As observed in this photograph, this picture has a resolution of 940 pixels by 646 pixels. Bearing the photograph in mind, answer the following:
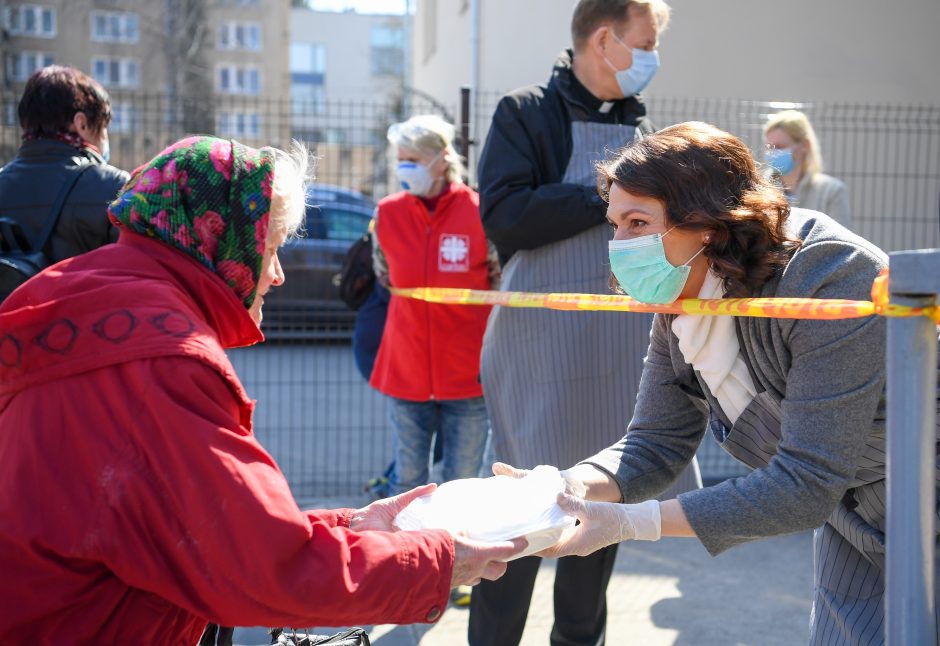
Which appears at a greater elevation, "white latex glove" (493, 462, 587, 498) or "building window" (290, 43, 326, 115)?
"building window" (290, 43, 326, 115)

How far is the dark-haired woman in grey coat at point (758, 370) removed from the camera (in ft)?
6.34

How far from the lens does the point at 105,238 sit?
11.5 feet

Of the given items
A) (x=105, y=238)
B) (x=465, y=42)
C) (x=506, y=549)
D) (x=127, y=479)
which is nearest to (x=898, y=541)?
(x=506, y=549)

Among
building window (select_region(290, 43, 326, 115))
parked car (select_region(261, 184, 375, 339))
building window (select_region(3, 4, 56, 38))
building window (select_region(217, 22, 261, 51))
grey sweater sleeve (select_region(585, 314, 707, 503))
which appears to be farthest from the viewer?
building window (select_region(290, 43, 326, 115))

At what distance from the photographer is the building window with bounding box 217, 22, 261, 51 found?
50.1 m

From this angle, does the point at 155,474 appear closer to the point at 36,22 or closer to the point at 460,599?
the point at 460,599

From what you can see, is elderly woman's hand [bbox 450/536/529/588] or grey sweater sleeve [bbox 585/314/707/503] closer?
elderly woman's hand [bbox 450/536/529/588]

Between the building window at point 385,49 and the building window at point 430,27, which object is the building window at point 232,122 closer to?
the building window at point 430,27

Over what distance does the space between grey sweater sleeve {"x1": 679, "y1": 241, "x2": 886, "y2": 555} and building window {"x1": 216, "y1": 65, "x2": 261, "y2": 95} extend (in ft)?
166

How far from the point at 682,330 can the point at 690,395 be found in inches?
9.2

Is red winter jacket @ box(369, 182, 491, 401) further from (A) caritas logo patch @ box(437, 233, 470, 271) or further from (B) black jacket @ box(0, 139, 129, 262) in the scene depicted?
(B) black jacket @ box(0, 139, 129, 262)

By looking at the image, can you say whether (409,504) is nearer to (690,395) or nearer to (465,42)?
(690,395)

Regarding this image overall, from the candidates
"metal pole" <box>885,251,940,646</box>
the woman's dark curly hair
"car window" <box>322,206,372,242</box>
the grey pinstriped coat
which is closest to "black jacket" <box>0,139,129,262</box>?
the woman's dark curly hair

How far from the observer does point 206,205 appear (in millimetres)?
1704
